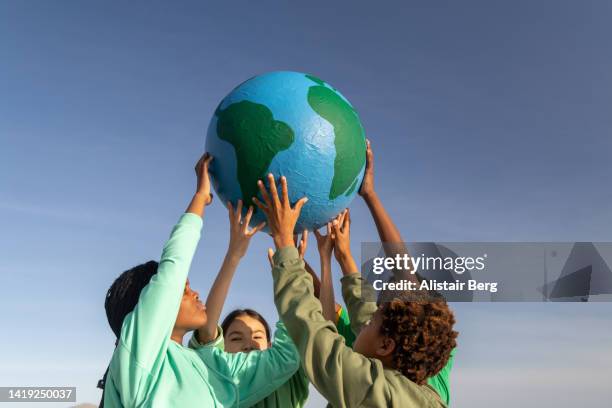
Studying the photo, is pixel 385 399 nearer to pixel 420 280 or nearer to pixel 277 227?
pixel 277 227

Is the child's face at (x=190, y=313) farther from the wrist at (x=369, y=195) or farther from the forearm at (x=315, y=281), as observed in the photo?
the wrist at (x=369, y=195)

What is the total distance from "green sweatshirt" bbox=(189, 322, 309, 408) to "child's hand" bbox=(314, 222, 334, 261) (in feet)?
3.03

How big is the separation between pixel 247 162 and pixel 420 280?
5.74 ft

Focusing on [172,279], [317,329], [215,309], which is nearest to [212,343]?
[215,309]

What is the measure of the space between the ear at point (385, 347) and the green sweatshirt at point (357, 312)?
1021 millimetres

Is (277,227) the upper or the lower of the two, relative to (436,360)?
upper

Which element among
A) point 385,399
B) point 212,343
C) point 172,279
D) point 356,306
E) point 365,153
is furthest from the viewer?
point 365,153

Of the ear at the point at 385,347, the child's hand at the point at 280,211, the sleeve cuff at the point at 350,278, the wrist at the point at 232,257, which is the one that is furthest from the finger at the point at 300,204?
the ear at the point at 385,347

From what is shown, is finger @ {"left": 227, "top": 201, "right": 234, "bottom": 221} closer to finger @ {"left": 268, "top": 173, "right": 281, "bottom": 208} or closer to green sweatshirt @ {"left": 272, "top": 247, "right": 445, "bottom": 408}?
finger @ {"left": 268, "top": 173, "right": 281, "bottom": 208}

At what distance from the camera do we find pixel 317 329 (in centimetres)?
334

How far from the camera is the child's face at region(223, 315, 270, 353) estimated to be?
525 centimetres

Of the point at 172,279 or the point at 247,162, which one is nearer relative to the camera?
the point at 172,279

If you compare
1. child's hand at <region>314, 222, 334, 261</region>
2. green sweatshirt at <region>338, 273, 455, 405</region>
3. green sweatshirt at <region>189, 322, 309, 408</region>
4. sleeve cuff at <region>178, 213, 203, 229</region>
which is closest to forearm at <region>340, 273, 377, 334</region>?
green sweatshirt at <region>338, 273, 455, 405</region>

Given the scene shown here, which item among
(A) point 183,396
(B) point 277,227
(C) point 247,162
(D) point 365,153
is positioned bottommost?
(A) point 183,396
